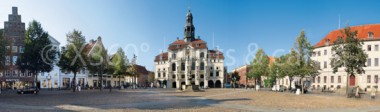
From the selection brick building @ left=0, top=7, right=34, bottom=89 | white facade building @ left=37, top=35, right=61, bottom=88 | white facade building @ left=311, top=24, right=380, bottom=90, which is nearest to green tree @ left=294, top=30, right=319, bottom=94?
white facade building @ left=311, top=24, right=380, bottom=90

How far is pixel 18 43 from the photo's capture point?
6862 centimetres

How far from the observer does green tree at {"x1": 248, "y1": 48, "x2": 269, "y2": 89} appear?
6681 cm

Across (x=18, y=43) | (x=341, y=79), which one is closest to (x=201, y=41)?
(x=341, y=79)

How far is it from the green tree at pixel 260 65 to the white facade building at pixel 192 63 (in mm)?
28337

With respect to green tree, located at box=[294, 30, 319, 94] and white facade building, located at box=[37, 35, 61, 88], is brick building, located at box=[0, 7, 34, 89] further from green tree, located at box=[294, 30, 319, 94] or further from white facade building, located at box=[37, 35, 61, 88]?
green tree, located at box=[294, 30, 319, 94]

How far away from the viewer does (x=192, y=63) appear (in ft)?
323

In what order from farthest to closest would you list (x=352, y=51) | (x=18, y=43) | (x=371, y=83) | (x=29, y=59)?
(x=18, y=43), (x=371, y=83), (x=29, y=59), (x=352, y=51)

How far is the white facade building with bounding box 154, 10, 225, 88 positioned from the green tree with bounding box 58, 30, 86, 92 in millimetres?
49214

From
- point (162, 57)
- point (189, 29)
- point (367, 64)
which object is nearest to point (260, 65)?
point (367, 64)

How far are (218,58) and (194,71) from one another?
9506 millimetres

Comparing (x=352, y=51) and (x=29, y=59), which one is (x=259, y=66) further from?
(x=29, y=59)

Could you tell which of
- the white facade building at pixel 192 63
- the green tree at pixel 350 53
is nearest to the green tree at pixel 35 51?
the green tree at pixel 350 53

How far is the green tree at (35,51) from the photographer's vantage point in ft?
158

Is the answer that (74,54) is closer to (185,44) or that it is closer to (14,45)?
(14,45)
